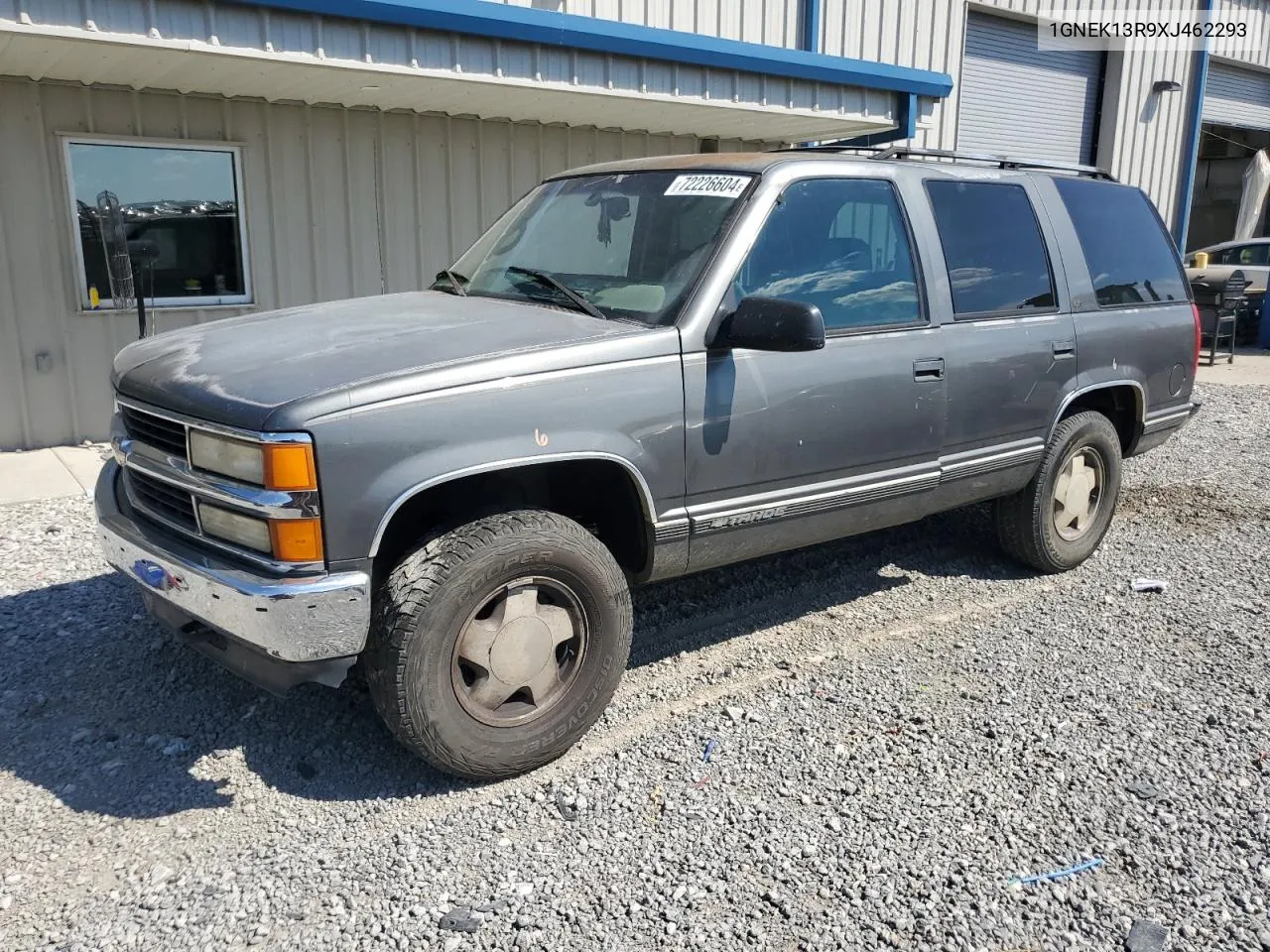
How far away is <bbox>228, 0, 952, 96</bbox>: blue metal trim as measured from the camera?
6.41 m

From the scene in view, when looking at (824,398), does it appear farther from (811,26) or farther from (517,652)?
(811,26)

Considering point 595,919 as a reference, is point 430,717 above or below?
above

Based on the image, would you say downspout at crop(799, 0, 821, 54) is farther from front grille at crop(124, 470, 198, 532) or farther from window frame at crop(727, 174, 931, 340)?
front grille at crop(124, 470, 198, 532)

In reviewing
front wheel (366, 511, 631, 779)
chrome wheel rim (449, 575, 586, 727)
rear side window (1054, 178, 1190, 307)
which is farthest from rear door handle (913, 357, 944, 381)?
chrome wheel rim (449, 575, 586, 727)

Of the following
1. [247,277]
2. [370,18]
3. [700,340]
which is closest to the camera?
[700,340]

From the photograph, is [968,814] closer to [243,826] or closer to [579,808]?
[579,808]

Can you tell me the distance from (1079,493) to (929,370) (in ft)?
5.39

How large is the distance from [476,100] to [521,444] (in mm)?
5861

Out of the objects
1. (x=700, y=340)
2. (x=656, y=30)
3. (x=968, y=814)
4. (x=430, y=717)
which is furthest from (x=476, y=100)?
(x=968, y=814)

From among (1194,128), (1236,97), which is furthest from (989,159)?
(1236,97)

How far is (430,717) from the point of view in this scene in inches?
123

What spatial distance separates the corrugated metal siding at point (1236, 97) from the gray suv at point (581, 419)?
640 inches

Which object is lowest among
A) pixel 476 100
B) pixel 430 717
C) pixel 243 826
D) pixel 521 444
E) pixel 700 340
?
pixel 243 826

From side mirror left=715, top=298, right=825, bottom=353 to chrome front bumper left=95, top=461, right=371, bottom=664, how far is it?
1.47m
